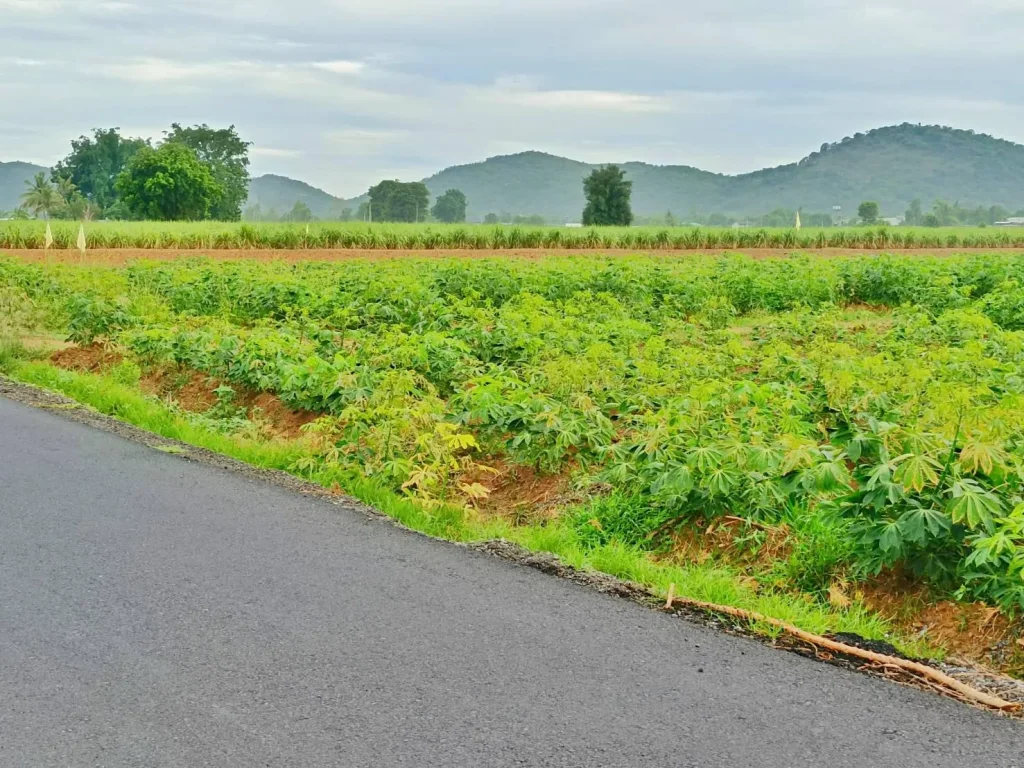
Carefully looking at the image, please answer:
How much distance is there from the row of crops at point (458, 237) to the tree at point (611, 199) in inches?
1420

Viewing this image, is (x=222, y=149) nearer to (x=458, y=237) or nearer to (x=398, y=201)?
(x=398, y=201)

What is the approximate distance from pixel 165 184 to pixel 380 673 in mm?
78633

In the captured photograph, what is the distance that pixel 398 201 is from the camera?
133m

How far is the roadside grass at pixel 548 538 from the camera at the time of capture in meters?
4.79

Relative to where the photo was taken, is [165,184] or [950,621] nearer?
[950,621]

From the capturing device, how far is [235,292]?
1540cm

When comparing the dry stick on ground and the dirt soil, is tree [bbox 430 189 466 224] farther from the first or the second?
the dry stick on ground

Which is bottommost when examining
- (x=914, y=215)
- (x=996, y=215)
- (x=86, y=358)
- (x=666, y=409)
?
(x=86, y=358)

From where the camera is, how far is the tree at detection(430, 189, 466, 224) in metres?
158

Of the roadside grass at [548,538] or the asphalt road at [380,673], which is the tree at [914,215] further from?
the asphalt road at [380,673]

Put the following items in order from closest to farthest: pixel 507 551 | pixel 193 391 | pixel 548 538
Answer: pixel 507 551 < pixel 548 538 < pixel 193 391

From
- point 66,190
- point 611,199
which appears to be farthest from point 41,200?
point 611,199

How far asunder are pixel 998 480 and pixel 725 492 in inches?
55.1

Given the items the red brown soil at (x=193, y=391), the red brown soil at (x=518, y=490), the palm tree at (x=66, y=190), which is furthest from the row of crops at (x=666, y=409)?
the palm tree at (x=66, y=190)
